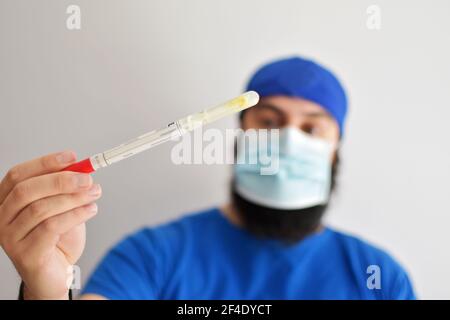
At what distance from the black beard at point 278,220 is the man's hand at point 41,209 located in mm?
511

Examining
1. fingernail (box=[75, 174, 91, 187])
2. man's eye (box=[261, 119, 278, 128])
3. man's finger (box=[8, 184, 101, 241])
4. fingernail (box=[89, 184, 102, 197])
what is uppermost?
man's eye (box=[261, 119, 278, 128])

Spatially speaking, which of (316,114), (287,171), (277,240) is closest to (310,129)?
(316,114)

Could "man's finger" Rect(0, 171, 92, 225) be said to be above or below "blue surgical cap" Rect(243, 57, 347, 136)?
below

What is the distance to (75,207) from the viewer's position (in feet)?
1.73

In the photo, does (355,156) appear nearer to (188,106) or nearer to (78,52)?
(188,106)

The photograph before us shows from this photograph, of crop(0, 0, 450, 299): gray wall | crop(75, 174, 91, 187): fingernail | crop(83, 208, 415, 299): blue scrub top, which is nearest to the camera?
crop(75, 174, 91, 187): fingernail

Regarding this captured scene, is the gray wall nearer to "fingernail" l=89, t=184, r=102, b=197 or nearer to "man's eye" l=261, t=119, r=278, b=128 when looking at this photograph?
"man's eye" l=261, t=119, r=278, b=128

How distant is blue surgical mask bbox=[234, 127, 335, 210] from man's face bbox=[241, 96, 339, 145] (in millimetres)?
34

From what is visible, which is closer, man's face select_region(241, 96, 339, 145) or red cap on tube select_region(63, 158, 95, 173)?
red cap on tube select_region(63, 158, 95, 173)

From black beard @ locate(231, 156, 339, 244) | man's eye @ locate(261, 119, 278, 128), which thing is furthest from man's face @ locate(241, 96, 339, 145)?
black beard @ locate(231, 156, 339, 244)

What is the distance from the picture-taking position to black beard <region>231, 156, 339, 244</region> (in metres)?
0.99

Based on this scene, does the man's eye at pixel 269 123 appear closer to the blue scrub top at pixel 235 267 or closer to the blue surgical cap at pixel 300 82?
the blue surgical cap at pixel 300 82

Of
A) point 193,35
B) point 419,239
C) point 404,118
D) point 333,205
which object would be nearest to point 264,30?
point 193,35

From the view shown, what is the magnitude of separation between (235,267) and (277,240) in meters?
0.12
